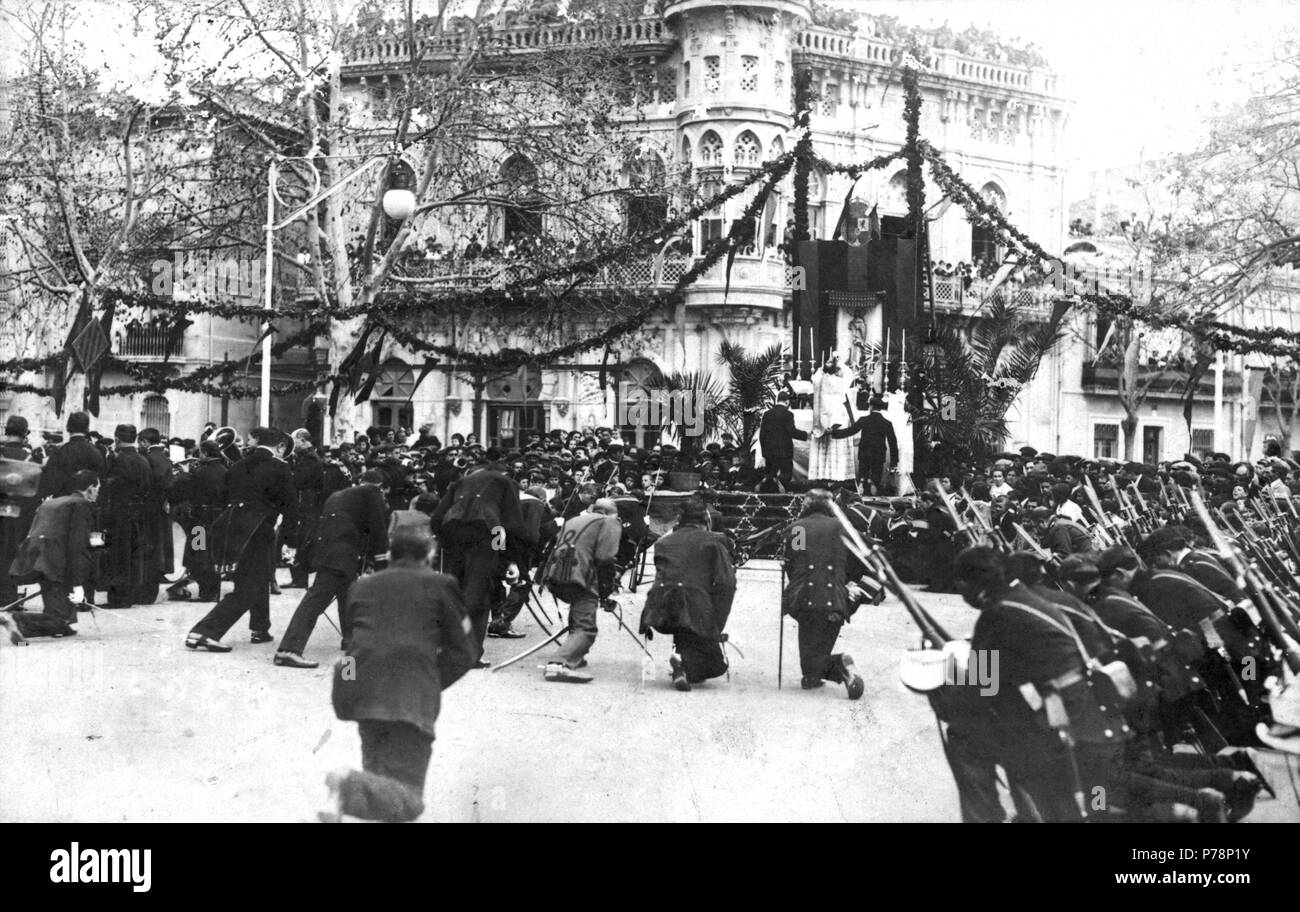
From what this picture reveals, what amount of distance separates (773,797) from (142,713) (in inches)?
173

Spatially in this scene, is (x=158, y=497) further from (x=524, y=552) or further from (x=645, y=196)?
(x=645, y=196)

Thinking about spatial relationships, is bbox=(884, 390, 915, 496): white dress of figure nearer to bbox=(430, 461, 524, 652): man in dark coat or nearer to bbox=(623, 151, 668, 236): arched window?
bbox=(623, 151, 668, 236): arched window

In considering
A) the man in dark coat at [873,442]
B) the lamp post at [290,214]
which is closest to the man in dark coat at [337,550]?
the lamp post at [290,214]

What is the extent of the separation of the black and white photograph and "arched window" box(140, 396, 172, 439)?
15 cm

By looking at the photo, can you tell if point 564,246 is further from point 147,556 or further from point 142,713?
point 142,713

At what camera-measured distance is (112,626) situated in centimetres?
1234

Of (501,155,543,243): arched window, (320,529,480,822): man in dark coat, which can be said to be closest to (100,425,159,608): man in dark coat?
(320,529,480,822): man in dark coat

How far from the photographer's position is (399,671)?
6.29 metres

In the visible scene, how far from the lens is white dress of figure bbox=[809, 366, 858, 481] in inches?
744

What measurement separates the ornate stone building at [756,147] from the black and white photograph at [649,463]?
0.11 metres

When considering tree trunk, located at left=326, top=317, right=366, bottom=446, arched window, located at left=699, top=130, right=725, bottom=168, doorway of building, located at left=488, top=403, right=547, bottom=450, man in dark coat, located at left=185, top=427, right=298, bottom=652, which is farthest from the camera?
doorway of building, located at left=488, top=403, right=547, bottom=450

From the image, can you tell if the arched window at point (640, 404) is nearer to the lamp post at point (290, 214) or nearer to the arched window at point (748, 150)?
the arched window at point (748, 150)

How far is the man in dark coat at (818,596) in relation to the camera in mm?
10430

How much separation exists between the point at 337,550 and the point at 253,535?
3.98 ft
